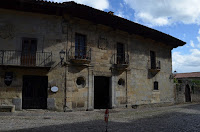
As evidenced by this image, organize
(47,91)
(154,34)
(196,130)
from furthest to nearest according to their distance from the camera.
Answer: (154,34), (47,91), (196,130)

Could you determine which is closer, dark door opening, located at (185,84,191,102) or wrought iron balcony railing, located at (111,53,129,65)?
wrought iron balcony railing, located at (111,53,129,65)

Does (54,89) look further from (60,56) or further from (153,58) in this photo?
(153,58)

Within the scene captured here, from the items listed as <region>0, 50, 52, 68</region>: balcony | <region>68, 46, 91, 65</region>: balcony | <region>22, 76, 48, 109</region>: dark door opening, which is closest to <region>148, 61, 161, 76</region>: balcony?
<region>68, 46, 91, 65</region>: balcony

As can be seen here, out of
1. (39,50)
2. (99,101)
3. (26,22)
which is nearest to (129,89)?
(99,101)

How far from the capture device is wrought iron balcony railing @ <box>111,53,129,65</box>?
12.7 metres

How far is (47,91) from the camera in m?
10.1

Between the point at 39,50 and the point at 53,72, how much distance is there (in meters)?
1.49

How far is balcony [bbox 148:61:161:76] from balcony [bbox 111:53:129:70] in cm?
296

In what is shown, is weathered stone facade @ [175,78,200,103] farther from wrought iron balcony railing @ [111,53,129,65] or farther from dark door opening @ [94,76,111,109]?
dark door opening @ [94,76,111,109]

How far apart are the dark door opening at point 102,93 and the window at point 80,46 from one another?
2.50 m

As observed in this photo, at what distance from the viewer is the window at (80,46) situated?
11.2 m

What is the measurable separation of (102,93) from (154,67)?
17.7 feet

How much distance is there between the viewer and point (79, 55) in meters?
11.2

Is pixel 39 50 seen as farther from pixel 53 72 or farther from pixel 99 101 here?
pixel 99 101
